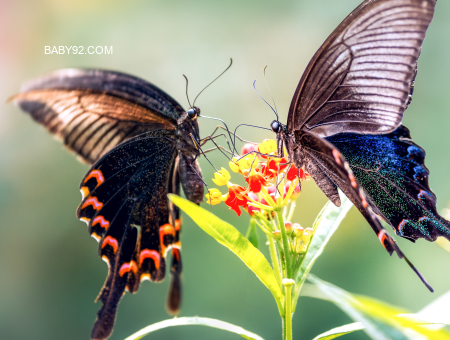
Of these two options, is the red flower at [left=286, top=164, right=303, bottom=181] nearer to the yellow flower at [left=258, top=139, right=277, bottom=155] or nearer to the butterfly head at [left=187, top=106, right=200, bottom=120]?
the yellow flower at [left=258, top=139, right=277, bottom=155]

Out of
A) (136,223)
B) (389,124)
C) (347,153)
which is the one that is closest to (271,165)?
(347,153)

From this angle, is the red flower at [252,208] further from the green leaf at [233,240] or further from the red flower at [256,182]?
the green leaf at [233,240]

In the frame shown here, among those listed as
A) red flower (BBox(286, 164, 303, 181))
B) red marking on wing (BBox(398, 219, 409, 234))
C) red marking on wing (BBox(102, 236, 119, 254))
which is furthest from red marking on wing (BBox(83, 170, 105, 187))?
red marking on wing (BBox(398, 219, 409, 234))

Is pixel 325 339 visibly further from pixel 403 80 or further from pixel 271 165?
pixel 403 80

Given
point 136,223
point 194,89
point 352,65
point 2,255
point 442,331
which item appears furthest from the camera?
point 2,255

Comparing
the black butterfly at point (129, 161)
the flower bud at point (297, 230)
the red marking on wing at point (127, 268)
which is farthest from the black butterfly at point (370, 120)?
the red marking on wing at point (127, 268)

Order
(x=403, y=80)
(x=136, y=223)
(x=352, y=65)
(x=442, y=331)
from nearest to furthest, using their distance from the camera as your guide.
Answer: (x=442, y=331), (x=403, y=80), (x=352, y=65), (x=136, y=223)
